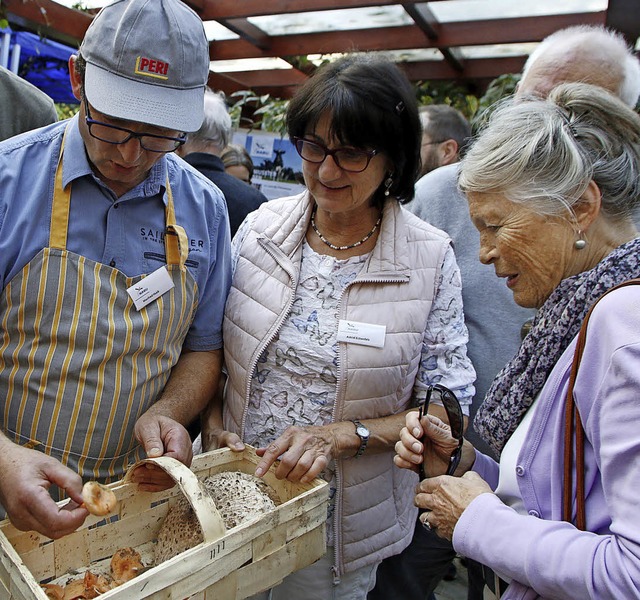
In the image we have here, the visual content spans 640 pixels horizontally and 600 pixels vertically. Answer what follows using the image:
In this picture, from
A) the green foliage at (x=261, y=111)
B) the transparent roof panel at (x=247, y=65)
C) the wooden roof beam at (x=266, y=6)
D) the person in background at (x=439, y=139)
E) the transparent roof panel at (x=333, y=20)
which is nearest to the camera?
the person in background at (x=439, y=139)

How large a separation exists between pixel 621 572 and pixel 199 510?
0.80m

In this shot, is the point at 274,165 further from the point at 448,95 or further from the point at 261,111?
the point at 448,95

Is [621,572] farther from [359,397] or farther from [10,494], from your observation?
[10,494]

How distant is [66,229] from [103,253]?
0.11 m

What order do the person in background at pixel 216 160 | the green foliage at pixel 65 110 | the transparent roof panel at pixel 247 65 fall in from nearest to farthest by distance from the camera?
the person in background at pixel 216 160, the green foliage at pixel 65 110, the transparent roof panel at pixel 247 65

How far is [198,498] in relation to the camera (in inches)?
52.3

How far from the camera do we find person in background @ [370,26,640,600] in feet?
7.90

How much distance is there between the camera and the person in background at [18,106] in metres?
2.38

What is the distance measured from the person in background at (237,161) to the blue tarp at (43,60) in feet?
5.50

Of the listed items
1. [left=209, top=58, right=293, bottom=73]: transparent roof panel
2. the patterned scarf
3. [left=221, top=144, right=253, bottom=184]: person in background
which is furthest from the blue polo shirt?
[left=209, top=58, right=293, bottom=73]: transparent roof panel

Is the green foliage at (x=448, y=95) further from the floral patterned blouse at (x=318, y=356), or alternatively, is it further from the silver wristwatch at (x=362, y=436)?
the silver wristwatch at (x=362, y=436)

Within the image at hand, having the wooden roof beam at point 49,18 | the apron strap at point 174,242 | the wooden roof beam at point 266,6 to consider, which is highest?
the wooden roof beam at point 266,6

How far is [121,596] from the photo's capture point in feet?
3.65

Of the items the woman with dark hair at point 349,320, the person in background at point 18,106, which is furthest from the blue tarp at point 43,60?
the woman with dark hair at point 349,320
